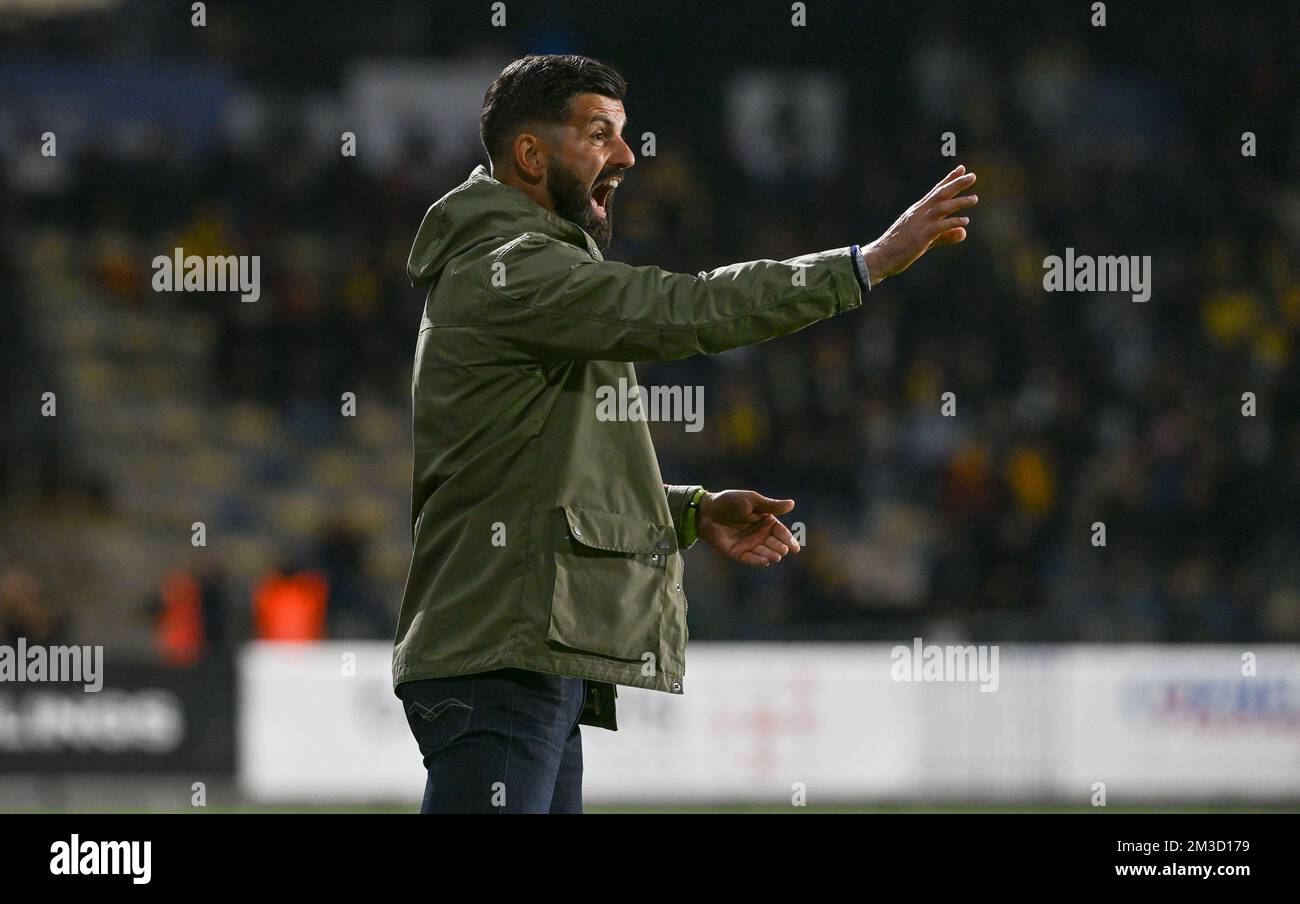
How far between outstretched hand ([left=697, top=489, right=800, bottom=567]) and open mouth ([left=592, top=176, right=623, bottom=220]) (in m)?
0.67

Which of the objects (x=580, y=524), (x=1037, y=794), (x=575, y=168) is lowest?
(x=1037, y=794)

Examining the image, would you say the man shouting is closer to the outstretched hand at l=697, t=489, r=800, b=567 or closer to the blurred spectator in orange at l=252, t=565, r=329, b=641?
the outstretched hand at l=697, t=489, r=800, b=567

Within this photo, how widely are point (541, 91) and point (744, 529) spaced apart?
1043mm

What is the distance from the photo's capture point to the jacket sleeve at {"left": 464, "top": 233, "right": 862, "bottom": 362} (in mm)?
3498

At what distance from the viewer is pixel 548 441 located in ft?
12.0

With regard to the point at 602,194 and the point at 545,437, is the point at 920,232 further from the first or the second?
the point at 545,437

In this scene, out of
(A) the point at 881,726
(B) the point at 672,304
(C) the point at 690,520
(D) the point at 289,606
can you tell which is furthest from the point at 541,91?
(D) the point at 289,606

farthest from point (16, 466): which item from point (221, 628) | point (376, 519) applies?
point (376, 519)

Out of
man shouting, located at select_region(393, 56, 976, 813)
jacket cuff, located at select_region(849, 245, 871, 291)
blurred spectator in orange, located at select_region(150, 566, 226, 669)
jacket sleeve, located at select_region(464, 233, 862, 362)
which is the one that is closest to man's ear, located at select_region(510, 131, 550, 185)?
man shouting, located at select_region(393, 56, 976, 813)

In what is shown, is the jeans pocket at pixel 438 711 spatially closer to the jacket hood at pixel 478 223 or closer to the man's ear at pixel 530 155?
the jacket hood at pixel 478 223
